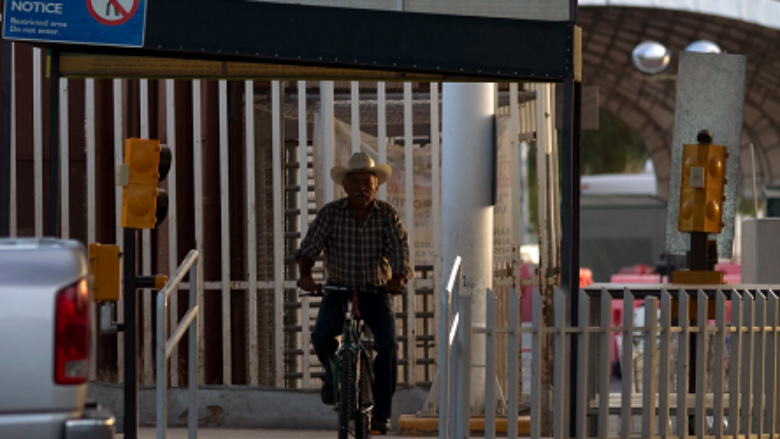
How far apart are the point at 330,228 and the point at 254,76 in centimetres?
111

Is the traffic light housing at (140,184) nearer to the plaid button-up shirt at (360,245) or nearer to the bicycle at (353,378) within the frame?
the plaid button-up shirt at (360,245)

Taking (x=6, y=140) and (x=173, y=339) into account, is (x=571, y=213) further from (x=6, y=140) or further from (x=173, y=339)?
(x=6, y=140)

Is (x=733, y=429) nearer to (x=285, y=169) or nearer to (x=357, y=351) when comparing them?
(x=357, y=351)

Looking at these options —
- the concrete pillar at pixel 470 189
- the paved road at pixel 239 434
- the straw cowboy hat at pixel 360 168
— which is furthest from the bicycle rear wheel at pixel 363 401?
the paved road at pixel 239 434

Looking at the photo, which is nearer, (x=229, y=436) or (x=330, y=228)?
(x=330, y=228)

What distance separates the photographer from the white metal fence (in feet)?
23.7

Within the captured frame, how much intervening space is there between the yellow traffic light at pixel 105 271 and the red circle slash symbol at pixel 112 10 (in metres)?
1.42

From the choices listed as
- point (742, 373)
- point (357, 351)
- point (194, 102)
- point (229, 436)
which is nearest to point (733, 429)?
point (742, 373)

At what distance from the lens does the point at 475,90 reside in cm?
968

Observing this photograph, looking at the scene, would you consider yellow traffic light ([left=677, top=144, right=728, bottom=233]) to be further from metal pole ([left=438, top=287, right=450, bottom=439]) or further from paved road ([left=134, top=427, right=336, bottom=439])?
paved road ([left=134, top=427, right=336, bottom=439])

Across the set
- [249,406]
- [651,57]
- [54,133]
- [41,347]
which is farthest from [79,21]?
[651,57]

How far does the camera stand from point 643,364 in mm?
8055

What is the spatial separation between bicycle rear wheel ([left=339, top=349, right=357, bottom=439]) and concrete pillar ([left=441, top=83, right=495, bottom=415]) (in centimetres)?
190

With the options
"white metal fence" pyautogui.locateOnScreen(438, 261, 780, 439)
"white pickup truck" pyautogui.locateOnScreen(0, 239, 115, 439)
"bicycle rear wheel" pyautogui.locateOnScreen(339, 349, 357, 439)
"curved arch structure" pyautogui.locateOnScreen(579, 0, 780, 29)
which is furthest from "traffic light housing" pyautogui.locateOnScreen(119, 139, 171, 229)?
"curved arch structure" pyautogui.locateOnScreen(579, 0, 780, 29)
